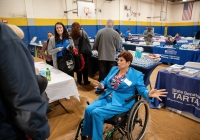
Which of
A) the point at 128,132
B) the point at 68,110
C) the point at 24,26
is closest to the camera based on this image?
the point at 128,132

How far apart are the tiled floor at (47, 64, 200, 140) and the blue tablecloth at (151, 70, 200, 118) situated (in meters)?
0.17

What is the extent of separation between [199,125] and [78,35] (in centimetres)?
255

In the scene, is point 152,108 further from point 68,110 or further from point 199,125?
point 68,110

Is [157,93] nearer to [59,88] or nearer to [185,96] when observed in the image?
[185,96]

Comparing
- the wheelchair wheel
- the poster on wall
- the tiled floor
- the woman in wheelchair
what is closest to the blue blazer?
the woman in wheelchair

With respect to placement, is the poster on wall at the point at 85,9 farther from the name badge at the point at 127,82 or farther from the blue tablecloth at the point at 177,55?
the name badge at the point at 127,82

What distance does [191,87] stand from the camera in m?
2.15

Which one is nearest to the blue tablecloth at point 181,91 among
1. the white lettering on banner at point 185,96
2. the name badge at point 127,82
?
the white lettering on banner at point 185,96

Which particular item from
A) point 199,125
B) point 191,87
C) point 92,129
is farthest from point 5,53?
point 199,125

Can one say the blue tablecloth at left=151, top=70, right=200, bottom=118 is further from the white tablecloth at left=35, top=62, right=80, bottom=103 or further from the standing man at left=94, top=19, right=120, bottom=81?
the white tablecloth at left=35, top=62, right=80, bottom=103

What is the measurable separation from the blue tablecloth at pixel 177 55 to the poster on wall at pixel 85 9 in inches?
183

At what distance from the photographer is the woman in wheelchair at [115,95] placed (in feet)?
4.82

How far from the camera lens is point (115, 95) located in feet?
5.55

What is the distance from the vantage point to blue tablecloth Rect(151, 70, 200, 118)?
212 cm
